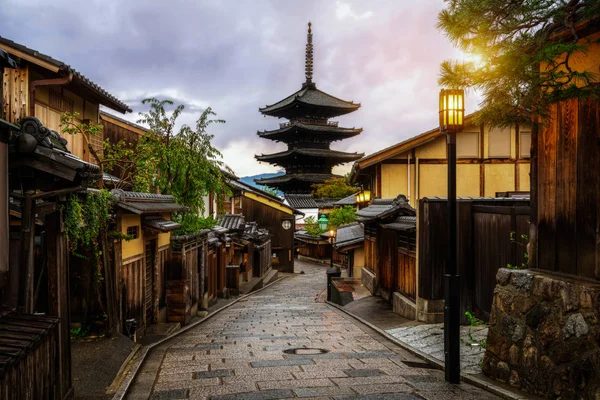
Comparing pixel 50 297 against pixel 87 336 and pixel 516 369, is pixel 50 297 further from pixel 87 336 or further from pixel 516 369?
pixel 516 369

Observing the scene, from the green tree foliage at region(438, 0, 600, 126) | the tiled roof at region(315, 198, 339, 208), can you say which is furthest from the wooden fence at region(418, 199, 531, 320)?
the tiled roof at region(315, 198, 339, 208)

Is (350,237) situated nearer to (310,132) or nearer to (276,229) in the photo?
(276,229)

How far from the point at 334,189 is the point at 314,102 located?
10.3 meters

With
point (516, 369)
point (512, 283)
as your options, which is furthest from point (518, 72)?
point (516, 369)

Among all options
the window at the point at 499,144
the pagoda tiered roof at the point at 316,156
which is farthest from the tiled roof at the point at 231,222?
the pagoda tiered roof at the point at 316,156

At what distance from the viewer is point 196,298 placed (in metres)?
17.2

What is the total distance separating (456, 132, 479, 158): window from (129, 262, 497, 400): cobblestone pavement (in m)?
10.4

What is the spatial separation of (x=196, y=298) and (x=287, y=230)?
1050 inches

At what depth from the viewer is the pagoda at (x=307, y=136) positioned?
178 ft

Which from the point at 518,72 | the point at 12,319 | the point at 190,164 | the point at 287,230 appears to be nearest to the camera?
the point at 12,319

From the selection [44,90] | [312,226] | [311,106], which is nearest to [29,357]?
[44,90]

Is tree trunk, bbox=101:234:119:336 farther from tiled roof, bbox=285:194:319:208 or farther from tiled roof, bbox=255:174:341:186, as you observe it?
tiled roof, bbox=255:174:341:186

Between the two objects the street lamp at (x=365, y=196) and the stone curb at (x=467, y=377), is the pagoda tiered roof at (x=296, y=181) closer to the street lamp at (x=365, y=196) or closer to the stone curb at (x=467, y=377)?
the street lamp at (x=365, y=196)

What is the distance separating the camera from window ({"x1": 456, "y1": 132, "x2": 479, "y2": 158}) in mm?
20406
